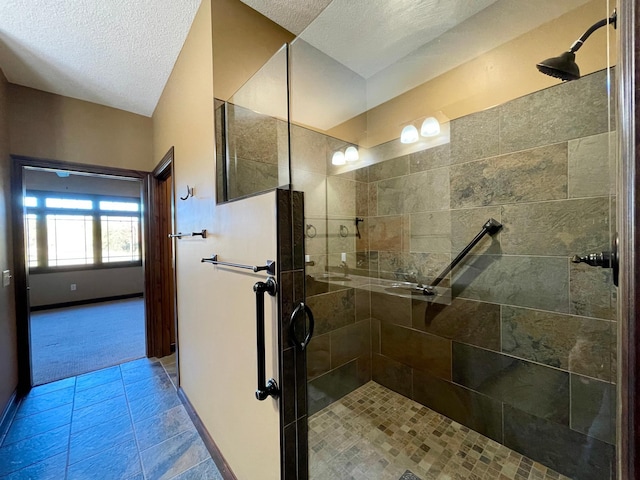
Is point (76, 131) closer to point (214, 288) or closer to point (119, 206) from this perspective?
point (214, 288)

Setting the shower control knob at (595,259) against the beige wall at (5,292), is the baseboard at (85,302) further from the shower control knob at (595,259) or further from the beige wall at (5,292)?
the shower control knob at (595,259)

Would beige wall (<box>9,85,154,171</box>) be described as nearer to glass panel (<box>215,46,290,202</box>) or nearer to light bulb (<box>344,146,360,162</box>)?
glass panel (<box>215,46,290,202</box>)

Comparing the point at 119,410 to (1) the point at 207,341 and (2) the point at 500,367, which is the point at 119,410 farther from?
(2) the point at 500,367

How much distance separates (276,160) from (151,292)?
2448 millimetres

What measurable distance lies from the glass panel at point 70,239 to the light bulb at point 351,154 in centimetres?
646

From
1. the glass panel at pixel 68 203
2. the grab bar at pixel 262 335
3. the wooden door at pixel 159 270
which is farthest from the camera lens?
the glass panel at pixel 68 203

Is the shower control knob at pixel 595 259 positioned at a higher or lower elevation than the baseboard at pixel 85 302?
higher

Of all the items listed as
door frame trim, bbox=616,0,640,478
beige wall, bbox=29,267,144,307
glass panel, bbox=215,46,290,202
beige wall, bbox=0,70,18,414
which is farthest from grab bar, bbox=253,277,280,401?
beige wall, bbox=29,267,144,307

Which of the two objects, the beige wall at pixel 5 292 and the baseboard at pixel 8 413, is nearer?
the baseboard at pixel 8 413

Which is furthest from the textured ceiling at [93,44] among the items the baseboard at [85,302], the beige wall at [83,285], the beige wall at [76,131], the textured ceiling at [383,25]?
the baseboard at [85,302]

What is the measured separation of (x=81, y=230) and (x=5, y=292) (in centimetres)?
456

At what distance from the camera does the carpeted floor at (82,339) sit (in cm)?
265

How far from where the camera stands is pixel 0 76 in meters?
1.99

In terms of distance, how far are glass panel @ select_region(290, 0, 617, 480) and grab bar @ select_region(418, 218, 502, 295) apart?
0.01m
